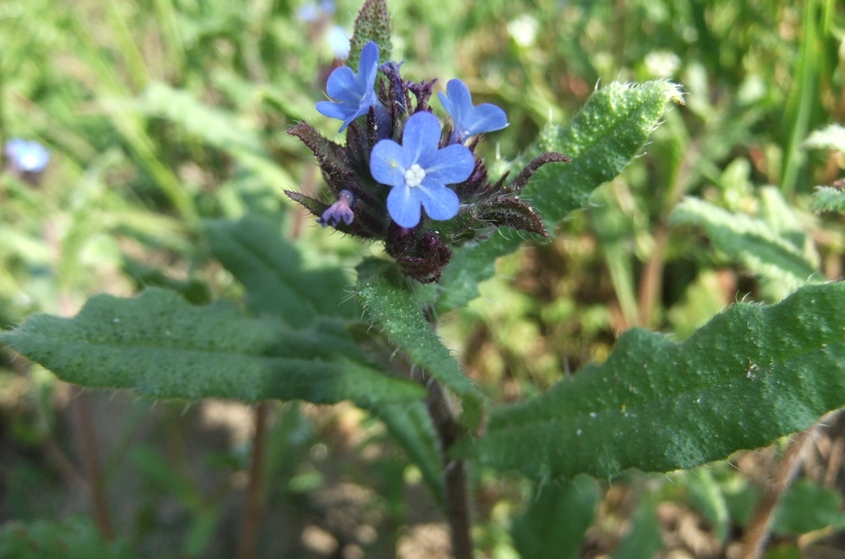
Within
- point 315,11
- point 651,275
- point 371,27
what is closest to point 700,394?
point 371,27

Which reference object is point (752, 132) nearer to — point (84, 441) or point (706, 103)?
point (706, 103)

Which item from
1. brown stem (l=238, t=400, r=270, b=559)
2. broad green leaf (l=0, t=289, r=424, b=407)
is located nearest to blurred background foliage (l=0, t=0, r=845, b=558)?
brown stem (l=238, t=400, r=270, b=559)

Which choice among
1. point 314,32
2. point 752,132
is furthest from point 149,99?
point 752,132

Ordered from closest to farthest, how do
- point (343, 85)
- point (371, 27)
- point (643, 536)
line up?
1. point (343, 85)
2. point (371, 27)
3. point (643, 536)

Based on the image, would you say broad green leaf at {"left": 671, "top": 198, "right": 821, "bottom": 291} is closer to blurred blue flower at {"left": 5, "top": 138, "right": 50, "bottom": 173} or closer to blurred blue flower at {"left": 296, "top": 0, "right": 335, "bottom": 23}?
blurred blue flower at {"left": 296, "top": 0, "right": 335, "bottom": 23}

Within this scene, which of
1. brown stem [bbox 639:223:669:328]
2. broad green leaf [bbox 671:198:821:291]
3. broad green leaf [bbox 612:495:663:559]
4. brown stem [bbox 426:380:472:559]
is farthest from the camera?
brown stem [bbox 639:223:669:328]

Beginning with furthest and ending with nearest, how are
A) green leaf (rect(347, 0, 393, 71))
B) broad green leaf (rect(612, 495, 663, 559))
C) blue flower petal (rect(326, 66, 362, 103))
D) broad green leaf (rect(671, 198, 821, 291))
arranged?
broad green leaf (rect(612, 495, 663, 559)) < broad green leaf (rect(671, 198, 821, 291)) < green leaf (rect(347, 0, 393, 71)) < blue flower petal (rect(326, 66, 362, 103))

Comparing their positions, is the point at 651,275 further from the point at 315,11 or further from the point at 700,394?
the point at 315,11
